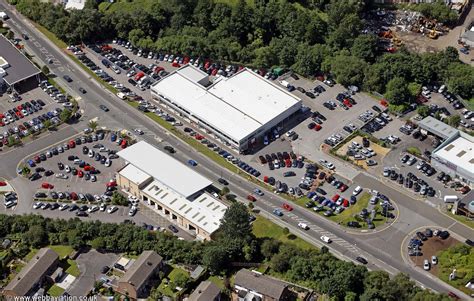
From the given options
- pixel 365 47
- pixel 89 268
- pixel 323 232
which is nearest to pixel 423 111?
pixel 365 47

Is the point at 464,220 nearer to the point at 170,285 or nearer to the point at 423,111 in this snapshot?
the point at 423,111

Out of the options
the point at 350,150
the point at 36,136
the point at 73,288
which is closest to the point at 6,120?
the point at 36,136

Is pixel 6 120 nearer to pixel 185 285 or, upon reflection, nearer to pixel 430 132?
pixel 185 285

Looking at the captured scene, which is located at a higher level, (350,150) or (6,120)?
(6,120)

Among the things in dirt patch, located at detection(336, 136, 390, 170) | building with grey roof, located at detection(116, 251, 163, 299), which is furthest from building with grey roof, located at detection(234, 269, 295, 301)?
dirt patch, located at detection(336, 136, 390, 170)

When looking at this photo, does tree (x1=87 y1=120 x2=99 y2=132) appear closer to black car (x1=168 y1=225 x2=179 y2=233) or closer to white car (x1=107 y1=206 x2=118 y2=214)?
white car (x1=107 y1=206 x2=118 y2=214)

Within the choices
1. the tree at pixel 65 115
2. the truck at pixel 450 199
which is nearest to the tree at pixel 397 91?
the truck at pixel 450 199
